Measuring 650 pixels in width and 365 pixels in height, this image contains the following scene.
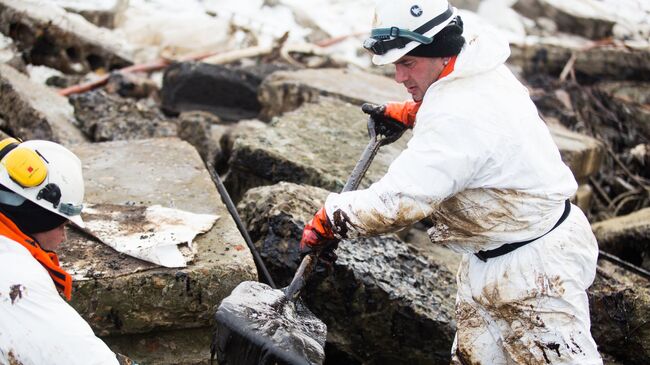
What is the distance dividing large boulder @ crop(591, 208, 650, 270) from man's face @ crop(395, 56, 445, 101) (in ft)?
9.23

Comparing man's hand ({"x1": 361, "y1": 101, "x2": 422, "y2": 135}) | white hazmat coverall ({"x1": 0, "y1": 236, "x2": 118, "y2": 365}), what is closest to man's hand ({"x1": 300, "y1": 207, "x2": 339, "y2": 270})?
man's hand ({"x1": 361, "y1": 101, "x2": 422, "y2": 135})

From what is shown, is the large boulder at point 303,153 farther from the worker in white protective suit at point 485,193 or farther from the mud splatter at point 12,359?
the mud splatter at point 12,359

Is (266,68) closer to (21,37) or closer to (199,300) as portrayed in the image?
(21,37)

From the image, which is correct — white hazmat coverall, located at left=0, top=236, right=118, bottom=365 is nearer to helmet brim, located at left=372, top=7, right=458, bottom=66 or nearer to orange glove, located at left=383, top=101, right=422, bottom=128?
helmet brim, located at left=372, top=7, right=458, bottom=66

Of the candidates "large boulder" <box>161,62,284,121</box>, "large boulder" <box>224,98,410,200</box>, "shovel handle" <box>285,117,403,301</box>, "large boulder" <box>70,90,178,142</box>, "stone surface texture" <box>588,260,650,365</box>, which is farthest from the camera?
"large boulder" <box>161,62,284,121</box>

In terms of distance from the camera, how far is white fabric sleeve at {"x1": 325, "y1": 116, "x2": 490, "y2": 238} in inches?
105

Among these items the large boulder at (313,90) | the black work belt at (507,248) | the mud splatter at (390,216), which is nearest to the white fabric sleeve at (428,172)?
the mud splatter at (390,216)

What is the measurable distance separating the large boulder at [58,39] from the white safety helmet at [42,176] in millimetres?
6218

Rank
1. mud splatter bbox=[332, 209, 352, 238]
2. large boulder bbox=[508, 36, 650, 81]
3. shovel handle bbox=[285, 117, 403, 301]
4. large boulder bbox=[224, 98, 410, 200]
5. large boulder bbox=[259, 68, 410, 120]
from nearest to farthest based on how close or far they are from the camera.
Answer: mud splatter bbox=[332, 209, 352, 238] < shovel handle bbox=[285, 117, 403, 301] < large boulder bbox=[224, 98, 410, 200] < large boulder bbox=[259, 68, 410, 120] < large boulder bbox=[508, 36, 650, 81]

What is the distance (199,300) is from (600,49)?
28.3 ft

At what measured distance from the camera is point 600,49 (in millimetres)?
10133

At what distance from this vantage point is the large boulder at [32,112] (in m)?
5.35

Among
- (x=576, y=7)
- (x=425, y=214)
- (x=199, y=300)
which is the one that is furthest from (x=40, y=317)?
(x=576, y=7)

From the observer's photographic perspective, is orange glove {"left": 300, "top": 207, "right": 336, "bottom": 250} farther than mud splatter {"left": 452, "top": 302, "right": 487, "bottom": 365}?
No
